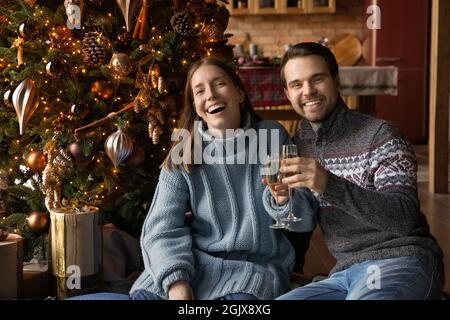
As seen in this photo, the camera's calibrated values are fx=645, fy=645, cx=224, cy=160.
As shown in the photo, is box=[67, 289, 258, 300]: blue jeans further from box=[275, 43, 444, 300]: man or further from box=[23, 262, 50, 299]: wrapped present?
box=[23, 262, 50, 299]: wrapped present

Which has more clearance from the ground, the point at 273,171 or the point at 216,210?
the point at 273,171

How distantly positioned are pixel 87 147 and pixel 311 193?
3.30ft

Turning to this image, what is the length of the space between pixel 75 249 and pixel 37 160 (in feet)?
1.35

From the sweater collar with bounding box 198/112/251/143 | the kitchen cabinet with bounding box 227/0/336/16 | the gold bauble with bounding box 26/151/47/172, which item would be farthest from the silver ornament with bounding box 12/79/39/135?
the kitchen cabinet with bounding box 227/0/336/16

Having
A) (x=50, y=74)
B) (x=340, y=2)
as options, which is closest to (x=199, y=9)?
(x=50, y=74)

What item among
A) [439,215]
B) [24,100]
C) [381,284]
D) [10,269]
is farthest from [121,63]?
[439,215]

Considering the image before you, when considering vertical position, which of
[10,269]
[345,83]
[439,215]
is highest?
[345,83]

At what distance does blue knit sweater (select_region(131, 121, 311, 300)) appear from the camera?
2055 millimetres

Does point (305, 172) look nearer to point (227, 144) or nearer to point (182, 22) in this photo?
point (227, 144)

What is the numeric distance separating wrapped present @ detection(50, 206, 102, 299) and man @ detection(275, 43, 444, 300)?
908 millimetres

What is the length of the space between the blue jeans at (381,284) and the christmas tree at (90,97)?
0.97 m

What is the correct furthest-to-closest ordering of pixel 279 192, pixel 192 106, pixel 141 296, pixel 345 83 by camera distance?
1. pixel 345 83
2. pixel 192 106
3. pixel 141 296
4. pixel 279 192

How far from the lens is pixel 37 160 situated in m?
2.65

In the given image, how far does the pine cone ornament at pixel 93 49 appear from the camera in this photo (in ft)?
8.54
